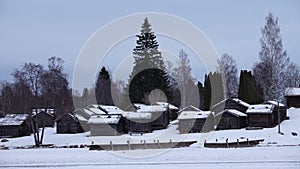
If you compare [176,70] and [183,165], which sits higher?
[176,70]

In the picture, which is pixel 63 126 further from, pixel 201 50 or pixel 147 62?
pixel 201 50

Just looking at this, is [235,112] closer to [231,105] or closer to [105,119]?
[231,105]

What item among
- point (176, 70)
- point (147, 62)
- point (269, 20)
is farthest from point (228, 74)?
point (269, 20)

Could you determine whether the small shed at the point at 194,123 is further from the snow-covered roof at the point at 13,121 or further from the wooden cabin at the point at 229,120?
the snow-covered roof at the point at 13,121

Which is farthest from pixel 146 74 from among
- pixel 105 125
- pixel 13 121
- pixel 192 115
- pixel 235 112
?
pixel 13 121

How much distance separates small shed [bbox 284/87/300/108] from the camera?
5855 centimetres

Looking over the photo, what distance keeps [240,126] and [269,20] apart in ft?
47.6

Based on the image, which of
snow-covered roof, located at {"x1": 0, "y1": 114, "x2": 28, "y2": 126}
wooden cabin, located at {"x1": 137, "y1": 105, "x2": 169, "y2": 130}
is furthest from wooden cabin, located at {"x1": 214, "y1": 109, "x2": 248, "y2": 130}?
snow-covered roof, located at {"x1": 0, "y1": 114, "x2": 28, "y2": 126}

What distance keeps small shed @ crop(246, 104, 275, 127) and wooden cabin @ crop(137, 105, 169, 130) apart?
11766 millimetres

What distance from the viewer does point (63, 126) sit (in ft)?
186

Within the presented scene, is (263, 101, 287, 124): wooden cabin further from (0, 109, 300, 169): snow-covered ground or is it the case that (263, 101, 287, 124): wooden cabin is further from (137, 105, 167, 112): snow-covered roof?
(137, 105, 167, 112): snow-covered roof

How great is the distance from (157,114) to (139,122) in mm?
3223

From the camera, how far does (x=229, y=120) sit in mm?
49500

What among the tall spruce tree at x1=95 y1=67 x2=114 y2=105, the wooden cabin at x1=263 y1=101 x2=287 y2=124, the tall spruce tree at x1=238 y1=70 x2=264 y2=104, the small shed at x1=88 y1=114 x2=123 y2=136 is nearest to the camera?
the wooden cabin at x1=263 y1=101 x2=287 y2=124
